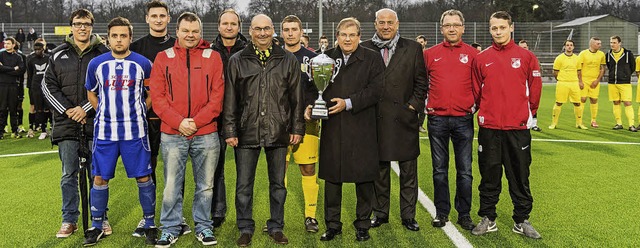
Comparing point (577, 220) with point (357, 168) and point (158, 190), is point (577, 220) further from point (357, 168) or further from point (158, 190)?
point (158, 190)

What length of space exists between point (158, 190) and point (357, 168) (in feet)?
10.0

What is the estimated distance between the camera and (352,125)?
15.4ft

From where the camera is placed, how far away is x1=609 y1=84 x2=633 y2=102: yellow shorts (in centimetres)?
1240

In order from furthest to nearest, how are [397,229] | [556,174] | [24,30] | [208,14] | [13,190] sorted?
[208,14]
[24,30]
[556,174]
[13,190]
[397,229]

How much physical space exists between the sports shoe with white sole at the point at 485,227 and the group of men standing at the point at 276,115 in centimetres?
1

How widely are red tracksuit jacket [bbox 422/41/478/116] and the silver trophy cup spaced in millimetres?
1154

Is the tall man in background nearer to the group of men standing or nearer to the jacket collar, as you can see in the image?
the group of men standing

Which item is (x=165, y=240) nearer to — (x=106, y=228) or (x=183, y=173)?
(x=183, y=173)

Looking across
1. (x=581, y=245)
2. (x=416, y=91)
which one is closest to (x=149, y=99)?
(x=416, y=91)

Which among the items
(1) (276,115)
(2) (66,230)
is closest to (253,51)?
(1) (276,115)

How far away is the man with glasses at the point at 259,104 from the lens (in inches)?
177

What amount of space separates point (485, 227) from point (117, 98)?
325 centimetres

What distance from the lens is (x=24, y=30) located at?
35.4m

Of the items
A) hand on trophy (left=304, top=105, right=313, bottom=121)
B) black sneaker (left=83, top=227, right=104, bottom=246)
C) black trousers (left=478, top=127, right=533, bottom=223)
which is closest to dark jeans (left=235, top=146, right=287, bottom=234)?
hand on trophy (left=304, top=105, right=313, bottom=121)
